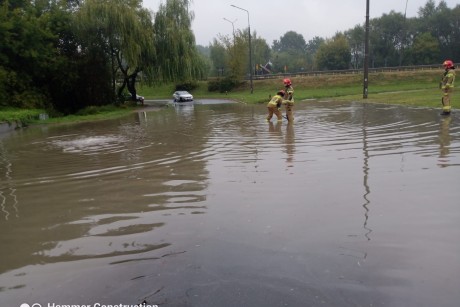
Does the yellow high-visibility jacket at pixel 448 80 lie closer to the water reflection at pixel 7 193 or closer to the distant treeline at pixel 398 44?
the water reflection at pixel 7 193

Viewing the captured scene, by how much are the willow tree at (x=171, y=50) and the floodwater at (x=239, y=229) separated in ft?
89.7

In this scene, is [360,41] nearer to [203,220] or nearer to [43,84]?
[43,84]

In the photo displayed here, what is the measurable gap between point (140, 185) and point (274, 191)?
2341 mm

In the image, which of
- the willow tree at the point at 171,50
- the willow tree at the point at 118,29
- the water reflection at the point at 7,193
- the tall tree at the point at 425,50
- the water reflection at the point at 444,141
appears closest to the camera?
the water reflection at the point at 7,193

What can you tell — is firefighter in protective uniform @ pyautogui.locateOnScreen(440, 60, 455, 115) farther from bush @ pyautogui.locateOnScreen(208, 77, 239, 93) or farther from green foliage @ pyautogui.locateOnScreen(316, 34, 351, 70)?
green foliage @ pyautogui.locateOnScreen(316, 34, 351, 70)

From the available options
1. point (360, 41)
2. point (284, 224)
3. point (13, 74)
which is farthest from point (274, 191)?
point (360, 41)

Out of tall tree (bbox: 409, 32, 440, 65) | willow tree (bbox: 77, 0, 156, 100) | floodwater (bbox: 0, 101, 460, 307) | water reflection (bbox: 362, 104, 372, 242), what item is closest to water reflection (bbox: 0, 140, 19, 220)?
floodwater (bbox: 0, 101, 460, 307)

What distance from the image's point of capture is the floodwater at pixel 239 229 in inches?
138

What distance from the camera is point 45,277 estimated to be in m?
3.90

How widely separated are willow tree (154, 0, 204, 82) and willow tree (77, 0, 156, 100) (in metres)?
1.40

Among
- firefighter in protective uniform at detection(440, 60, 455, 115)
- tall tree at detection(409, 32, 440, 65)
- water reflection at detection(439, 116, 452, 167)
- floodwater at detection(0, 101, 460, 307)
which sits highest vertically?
tall tree at detection(409, 32, 440, 65)

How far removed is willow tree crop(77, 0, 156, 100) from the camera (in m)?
31.0

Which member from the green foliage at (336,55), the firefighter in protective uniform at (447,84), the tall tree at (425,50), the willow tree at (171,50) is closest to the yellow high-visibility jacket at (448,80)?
the firefighter in protective uniform at (447,84)

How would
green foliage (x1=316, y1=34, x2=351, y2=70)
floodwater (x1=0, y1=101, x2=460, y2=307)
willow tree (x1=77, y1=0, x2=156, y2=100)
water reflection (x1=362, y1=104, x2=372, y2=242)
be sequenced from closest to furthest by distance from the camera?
floodwater (x1=0, y1=101, x2=460, y2=307), water reflection (x1=362, y1=104, x2=372, y2=242), willow tree (x1=77, y1=0, x2=156, y2=100), green foliage (x1=316, y1=34, x2=351, y2=70)
